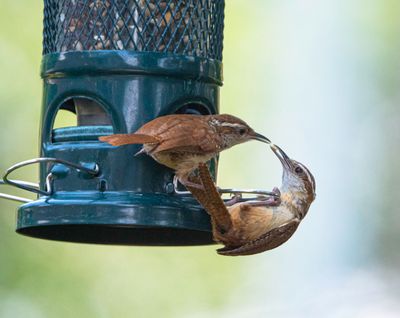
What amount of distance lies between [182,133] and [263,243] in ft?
2.85

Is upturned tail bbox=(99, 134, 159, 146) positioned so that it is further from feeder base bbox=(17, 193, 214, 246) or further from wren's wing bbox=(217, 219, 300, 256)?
wren's wing bbox=(217, 219, 300, 256)

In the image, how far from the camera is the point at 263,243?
7.54 metres

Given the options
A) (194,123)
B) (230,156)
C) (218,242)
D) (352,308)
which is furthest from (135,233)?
(230,156)

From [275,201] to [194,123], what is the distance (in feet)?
3.35

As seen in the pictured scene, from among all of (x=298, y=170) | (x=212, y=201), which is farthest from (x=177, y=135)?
(x=298, y=170)

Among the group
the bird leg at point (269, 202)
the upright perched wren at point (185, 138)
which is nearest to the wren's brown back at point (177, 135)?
the upright perched wren at point (185, 138)

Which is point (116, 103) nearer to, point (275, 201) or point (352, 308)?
point (275, 201)

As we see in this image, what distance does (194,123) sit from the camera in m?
7.13

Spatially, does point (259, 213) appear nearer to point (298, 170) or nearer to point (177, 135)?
point (298, 170)

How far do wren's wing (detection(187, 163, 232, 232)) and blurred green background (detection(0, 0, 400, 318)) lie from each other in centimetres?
220

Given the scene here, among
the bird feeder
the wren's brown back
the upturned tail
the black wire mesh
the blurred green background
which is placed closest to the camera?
the upturned tail

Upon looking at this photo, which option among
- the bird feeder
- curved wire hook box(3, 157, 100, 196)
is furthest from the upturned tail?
the bird feeder

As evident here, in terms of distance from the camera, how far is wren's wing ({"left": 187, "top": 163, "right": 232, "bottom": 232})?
704 cm

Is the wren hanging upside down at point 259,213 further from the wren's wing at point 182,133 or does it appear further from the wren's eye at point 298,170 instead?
the wren's wing at point 182,133
